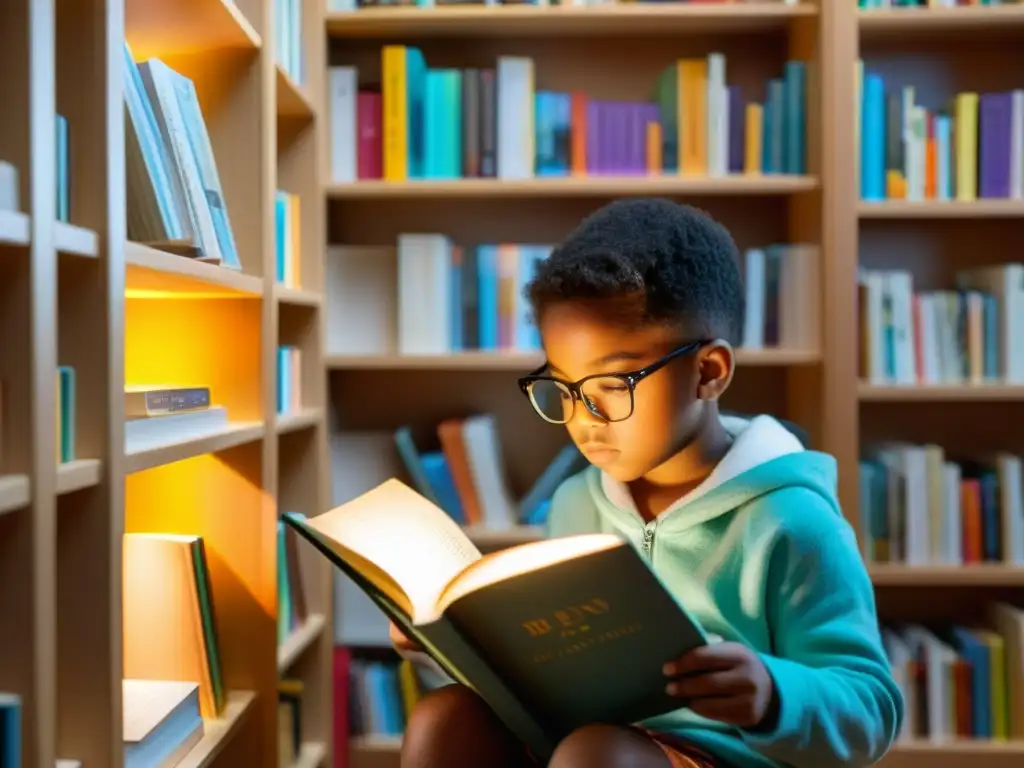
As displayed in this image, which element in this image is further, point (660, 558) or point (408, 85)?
point (408, 85)

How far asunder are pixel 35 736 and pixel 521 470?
1567mm

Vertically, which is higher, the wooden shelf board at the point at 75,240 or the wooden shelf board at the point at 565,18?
the wooden shelf board at the point at 565,18

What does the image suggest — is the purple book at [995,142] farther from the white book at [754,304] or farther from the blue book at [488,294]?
the blue book at [488,294]

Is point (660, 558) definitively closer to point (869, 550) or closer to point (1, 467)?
point (1, 467)

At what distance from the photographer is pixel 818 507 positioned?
1.12 m

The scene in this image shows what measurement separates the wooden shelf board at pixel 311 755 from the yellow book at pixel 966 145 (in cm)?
168

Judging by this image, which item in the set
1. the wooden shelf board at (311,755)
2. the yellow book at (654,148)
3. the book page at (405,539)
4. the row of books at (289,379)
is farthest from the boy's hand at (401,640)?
the yellow book at (654,148)

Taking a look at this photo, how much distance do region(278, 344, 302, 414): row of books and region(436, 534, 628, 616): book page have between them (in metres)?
1.00

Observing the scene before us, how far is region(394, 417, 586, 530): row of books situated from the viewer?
216cm

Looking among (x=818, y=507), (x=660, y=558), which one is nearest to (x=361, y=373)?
(x=660, y=558)

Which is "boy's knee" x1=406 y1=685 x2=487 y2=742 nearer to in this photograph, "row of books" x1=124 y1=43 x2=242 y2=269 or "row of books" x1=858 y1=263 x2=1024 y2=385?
"row of books" x1=124 y1=43 x2=242 y2=269

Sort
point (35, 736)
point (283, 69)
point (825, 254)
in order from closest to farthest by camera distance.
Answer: point (35, 736) < point (283, 69) < point (825, 254)

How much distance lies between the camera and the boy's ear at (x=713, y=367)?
44.8 inches

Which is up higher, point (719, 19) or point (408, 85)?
point (719, 19)
